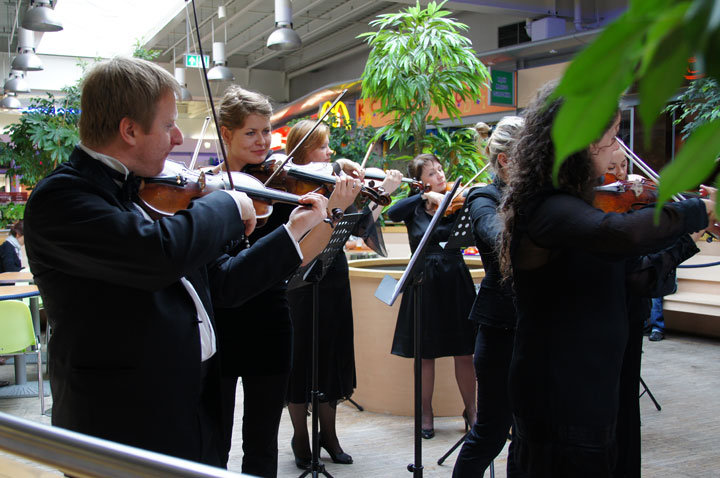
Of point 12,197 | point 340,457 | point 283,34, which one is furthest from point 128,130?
point 12,197

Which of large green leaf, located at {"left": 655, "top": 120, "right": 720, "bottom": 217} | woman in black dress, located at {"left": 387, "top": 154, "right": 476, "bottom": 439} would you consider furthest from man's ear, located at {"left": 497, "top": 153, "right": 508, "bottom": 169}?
large green leaf, located at {"left": 655, "top": 120, "right": 720, "bottom": 217}

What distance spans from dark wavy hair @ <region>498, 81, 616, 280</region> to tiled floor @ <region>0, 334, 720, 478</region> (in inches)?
71.6

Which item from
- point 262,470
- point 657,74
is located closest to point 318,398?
point 262,470

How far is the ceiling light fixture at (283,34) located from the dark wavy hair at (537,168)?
6652 mm

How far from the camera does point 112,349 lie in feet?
3.81

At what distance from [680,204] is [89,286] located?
49.2 inches

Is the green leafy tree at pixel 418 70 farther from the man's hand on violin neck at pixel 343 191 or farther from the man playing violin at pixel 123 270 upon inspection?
the man playing violin at pixel 123 270

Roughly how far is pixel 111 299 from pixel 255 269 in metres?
0.43

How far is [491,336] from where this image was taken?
2.33m

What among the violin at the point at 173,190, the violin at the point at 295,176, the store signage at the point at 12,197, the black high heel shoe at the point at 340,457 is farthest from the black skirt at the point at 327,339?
the store signage at the point at 12,197

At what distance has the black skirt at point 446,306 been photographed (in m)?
3.51

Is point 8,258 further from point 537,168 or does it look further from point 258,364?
point 537,168

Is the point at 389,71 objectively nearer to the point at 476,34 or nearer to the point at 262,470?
the point at 262,470

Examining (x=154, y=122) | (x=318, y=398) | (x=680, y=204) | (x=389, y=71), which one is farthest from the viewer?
(x=389, y=71)
